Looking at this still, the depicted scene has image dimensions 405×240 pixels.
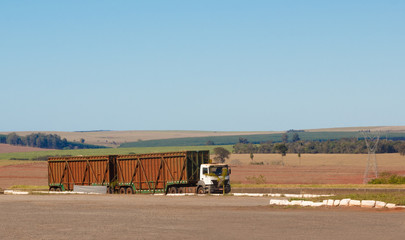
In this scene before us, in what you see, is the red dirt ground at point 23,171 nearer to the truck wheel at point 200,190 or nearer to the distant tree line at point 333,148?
the truck wheel at point 200,190

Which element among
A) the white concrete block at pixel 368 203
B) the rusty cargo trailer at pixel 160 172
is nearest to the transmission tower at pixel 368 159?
the rusty cargo trailer at pixel 160 172

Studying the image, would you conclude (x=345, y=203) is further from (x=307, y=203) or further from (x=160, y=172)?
(x=160, y=172)

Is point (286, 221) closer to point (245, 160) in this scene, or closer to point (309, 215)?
point (309, 215)

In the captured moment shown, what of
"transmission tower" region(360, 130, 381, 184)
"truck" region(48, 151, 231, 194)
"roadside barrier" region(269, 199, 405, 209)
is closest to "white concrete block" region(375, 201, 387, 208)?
"roadside barrier" region(269, 199, 405, 209)

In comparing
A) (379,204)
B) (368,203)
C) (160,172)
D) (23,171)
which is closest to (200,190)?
(160,172)

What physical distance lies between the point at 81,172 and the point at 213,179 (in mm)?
13193

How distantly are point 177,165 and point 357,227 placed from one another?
83.9ft

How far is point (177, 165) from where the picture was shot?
43688mm

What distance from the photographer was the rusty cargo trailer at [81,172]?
158ft

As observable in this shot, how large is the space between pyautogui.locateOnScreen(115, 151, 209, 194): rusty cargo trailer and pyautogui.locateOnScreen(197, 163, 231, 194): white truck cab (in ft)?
2.76

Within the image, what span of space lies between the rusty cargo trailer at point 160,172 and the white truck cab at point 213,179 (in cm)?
84

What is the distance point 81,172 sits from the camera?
Result: 49938mm

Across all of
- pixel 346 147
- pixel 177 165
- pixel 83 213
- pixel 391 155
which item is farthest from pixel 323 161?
pixel 83 213

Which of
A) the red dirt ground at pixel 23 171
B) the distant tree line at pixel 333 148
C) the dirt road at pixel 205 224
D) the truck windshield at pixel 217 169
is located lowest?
the red dirt ground at pixel 23 171
